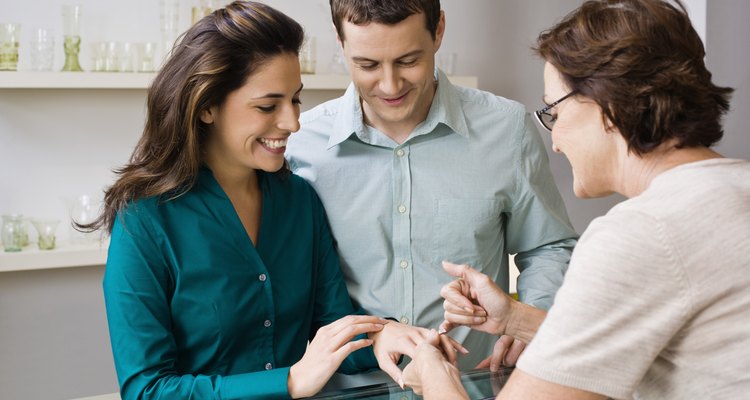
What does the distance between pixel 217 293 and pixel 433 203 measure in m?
0.60

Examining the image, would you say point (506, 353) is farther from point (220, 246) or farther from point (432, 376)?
point (220, 246)

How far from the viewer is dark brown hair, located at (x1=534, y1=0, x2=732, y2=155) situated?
1.30m

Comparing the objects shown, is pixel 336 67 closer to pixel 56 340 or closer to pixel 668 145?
pixel 56 340

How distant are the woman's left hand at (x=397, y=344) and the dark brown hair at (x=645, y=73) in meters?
0.63

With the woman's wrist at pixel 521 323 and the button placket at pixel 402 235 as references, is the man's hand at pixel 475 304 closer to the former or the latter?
the woman's wrist at pixel 521 323

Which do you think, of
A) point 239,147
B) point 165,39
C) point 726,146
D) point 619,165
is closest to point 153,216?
point 239,147

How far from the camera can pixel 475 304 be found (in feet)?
5.86

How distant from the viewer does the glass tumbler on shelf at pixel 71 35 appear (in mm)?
3787

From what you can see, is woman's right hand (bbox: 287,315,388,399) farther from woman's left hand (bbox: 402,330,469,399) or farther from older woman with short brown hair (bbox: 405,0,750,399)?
older woman with short brown hair (bbox: 405,0,750,399)

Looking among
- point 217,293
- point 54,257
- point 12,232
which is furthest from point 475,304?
point 12,232

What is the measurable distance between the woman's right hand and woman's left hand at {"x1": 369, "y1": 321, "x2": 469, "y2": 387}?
70 millimetres

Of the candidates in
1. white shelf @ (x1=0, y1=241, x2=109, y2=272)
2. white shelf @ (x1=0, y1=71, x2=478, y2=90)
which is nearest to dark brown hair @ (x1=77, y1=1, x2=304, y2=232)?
white shelf @ (x1=0, y1=241, x2=109, y2=272)

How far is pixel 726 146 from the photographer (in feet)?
13.5

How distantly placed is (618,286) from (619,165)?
0.30m
